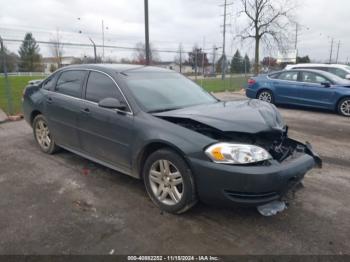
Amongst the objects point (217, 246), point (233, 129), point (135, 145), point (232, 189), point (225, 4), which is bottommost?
point (217, 246)

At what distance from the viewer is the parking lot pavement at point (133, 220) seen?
2.77 m

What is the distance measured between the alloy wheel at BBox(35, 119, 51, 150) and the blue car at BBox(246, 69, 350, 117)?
27.8 feet

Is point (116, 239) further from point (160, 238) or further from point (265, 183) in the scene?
point (265, 183)

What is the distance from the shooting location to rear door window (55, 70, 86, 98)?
445 centimetres

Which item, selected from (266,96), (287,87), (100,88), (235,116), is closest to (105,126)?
(100,88)

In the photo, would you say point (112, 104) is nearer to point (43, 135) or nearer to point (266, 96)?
point (43, 135)

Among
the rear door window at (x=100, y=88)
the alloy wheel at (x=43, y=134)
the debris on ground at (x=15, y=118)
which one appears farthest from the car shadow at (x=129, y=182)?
the debris on ground at (x=15, y=118)

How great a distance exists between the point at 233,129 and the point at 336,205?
169 cm

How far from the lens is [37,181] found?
13.7 feet

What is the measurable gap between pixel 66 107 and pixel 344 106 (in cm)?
875

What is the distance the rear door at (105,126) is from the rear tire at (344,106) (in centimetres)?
847

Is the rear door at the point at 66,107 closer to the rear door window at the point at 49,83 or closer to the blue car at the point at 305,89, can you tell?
the rear door window at the point at 49,83

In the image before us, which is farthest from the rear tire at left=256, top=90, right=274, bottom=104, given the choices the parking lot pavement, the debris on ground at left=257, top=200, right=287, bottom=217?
the debris on ground at left=257, top=200, right=287, bottom=217

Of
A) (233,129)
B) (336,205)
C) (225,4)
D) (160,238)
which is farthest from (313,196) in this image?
(225,4)
